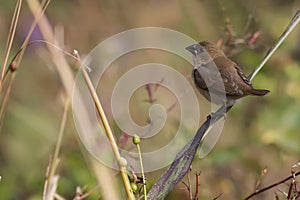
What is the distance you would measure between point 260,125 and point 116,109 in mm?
767

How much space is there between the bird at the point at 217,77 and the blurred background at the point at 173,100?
4.6 inches

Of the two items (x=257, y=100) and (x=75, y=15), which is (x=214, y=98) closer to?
(x=257, y=100)

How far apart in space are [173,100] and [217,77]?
1830 mm

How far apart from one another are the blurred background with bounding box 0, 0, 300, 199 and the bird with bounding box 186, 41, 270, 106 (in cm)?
12

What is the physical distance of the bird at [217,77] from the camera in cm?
250

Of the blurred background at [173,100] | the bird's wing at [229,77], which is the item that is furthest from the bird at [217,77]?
the blurred background at [173,100]

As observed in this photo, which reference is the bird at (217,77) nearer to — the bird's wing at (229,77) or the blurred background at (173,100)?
the bird's wing at (229,77)

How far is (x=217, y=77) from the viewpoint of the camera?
2.55m

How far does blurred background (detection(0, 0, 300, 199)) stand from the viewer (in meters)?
3.06

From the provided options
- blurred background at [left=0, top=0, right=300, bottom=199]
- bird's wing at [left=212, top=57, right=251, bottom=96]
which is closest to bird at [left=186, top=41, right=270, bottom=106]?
bird's wing at [left=212, top=57, right=251, bottom=96]

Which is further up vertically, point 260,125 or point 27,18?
point 27,18

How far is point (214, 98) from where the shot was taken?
2510 mm

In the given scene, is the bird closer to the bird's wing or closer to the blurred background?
the bird's wing

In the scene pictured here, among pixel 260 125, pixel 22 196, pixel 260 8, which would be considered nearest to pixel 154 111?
pixel 22 196
